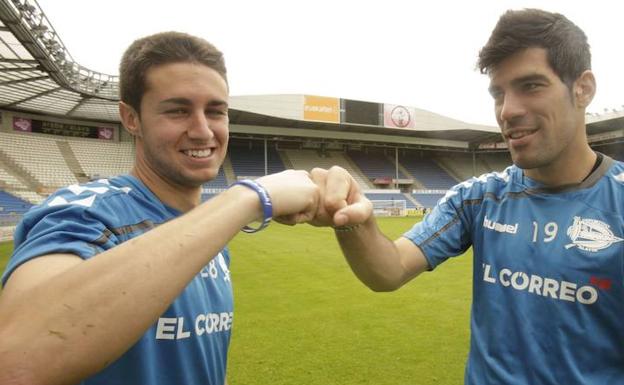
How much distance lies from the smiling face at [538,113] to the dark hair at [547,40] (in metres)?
0.03

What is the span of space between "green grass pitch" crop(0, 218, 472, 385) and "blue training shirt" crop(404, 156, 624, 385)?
2413 mm

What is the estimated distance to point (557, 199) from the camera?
169 centimetres

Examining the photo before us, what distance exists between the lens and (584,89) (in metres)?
1.71

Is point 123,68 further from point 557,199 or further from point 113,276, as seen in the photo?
point 557,199

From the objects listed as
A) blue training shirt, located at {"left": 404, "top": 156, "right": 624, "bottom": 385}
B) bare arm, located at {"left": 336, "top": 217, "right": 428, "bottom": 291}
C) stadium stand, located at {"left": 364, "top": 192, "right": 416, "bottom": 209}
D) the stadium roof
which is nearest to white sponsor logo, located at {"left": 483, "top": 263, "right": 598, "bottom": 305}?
blue training shirt, located at {"left": 404, "top": 156, "right": 624, "bottom": 385}

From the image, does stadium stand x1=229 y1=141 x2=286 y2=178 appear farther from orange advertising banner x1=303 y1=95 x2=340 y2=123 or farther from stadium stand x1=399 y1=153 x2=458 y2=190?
stadium stand x1=399 y1=153 x2=458 y2=190

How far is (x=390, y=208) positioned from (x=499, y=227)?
1249 inches

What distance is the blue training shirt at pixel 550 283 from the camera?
150cm

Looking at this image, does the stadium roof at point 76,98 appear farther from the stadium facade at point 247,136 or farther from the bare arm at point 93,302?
the bare arm at point 93,302

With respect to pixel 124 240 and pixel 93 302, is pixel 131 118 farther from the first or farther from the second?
pixel 93 302

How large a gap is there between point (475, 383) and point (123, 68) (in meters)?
1.95

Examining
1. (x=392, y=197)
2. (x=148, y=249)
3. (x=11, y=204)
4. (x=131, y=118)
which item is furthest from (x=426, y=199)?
(x=148, y=249)

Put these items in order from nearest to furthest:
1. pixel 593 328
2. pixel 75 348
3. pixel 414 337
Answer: pixel 75 348 < pixel 593 328 < pixel 414 337

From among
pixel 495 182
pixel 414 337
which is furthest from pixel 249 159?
pixel 495 182
